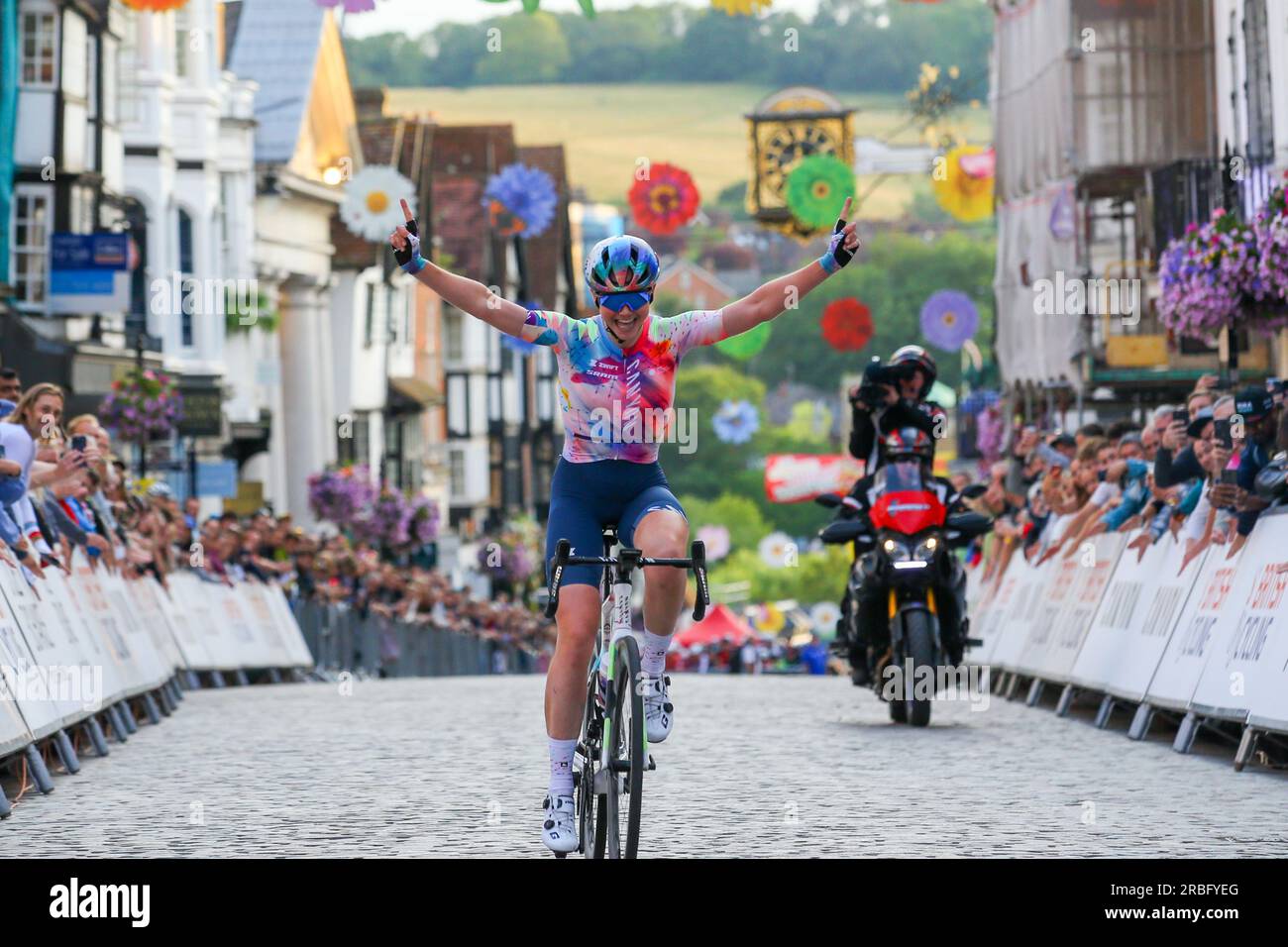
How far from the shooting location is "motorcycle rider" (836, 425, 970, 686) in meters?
17.0

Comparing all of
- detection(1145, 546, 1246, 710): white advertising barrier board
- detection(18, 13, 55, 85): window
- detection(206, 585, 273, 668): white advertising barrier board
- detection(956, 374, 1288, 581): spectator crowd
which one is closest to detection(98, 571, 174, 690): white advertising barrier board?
detection(956, 374, 1288, 581): spectator crowd

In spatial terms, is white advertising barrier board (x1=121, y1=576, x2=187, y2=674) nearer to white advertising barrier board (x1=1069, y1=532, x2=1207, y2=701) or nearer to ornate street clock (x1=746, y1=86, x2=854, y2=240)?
white advertising barrier board (x1=1069, y1=532, x2=1207, y2=701)

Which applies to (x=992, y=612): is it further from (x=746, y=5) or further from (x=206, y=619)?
(x=746, y=5)

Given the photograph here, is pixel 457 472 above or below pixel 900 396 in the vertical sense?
above

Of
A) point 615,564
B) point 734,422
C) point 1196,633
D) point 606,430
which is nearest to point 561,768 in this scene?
point 615,564

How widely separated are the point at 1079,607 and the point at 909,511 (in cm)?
245

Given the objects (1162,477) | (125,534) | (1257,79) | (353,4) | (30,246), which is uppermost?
(1257,79)

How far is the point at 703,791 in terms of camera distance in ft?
40.7

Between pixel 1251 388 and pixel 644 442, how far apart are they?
226 inches

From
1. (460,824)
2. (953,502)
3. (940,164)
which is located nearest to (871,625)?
(953,502)

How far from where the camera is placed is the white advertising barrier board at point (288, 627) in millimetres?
29312

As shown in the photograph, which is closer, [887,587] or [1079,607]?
[887,587]

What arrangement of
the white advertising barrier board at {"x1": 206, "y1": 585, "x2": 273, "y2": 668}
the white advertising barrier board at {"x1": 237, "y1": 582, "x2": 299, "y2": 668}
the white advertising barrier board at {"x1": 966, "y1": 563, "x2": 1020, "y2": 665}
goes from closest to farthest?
the white advertising barrier board at {"x1": 966, "y1": 563, "x2": 1020, "y2": 665}, the white advertising barrier board at {"x1": 206, "y1": 585, "x2": 273, "y2": 668}, the white advertising barrier board at {"x1": 237, "y1": 582, "x2": 299, "y2": 668}

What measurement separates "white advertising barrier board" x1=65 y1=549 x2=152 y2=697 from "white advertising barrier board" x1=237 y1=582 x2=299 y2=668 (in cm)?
914
